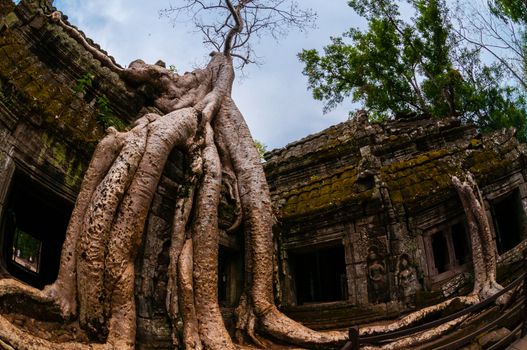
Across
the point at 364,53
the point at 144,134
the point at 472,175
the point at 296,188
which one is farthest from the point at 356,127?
the point at 364,53

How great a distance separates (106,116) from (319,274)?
3.61 metres

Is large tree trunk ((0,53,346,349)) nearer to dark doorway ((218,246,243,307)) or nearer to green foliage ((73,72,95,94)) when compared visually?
dark doorway ((218,246,243,307))

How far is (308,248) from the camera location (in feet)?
19.8

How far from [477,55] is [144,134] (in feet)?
40.8

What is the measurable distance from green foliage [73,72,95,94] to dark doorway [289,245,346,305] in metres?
3.39

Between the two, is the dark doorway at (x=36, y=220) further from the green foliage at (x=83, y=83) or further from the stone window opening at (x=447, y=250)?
the stone window opening at (x=447, y=250)

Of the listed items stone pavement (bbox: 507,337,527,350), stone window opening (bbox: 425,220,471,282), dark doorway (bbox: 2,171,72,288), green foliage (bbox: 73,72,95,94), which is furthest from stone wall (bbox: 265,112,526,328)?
green foliage (bbox: 73,72,95,94)

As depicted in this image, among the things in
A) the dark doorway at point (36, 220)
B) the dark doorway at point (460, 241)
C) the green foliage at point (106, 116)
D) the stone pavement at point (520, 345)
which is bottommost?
the stone pavement at point (520, 345)

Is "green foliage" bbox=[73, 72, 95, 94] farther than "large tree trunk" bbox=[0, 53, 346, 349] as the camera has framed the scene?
Yes

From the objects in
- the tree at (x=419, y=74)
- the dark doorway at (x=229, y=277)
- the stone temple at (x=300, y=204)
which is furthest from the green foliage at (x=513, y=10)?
the dark doorway at (x=229, y=277)

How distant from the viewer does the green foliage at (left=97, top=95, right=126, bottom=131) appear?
5012mm

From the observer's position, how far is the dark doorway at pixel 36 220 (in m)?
4.25

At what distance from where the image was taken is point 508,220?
18.3 feet

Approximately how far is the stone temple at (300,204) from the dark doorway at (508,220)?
0.02 m
